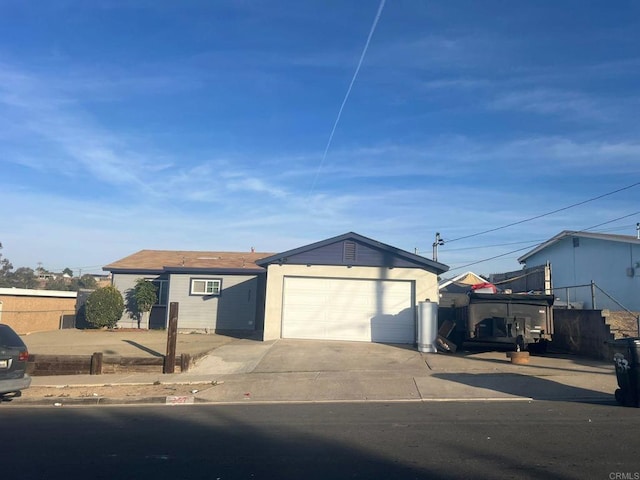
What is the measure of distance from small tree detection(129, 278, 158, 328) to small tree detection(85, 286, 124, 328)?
0.90 m

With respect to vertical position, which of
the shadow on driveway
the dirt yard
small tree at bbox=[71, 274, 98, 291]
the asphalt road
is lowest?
the dirt yard

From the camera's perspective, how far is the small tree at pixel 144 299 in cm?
2553

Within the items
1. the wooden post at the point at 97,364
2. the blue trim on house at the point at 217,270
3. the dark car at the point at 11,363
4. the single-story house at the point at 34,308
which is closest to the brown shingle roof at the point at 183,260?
the blue trim on house at the point at 217,270

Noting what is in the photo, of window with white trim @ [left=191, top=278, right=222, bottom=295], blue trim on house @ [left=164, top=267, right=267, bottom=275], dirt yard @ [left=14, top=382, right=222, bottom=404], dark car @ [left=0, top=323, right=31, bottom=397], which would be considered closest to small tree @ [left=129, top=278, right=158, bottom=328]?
blue trim on house @ [left=164, top=267, right=267, bottom=275]

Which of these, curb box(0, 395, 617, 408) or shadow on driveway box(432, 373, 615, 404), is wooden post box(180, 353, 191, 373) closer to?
curb box(0, 395, 617, 408)

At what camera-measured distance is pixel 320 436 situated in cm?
768

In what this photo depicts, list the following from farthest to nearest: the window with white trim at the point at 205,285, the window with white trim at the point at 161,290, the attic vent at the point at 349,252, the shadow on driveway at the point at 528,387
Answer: the window with white trim at the point at 161,290 < the window with white trim at the point at 205,285 < the attic vent at the point at 349,252 < the shadow on driveway at the point at 528,387

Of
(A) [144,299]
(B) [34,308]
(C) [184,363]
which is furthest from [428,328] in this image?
(B) [34,308]

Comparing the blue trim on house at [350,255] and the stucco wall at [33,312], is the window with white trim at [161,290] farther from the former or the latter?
the blue trim on house at [350,255]

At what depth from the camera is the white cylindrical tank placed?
1734cm

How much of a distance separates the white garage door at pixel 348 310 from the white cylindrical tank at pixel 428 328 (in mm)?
1824

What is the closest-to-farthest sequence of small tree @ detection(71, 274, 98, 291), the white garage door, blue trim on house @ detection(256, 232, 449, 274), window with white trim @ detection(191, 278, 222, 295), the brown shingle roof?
the white garage door → blue trim on house @ detection(256, 232, 449, 274) → window with white trim @ detection(191, 278, 222, 295) → the brown shingle roof → small tree @ detection(71, 274, 98, 291)

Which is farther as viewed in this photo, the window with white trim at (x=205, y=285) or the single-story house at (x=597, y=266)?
the window with white trim at (x=205, y=285)

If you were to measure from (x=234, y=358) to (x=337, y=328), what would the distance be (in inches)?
185
